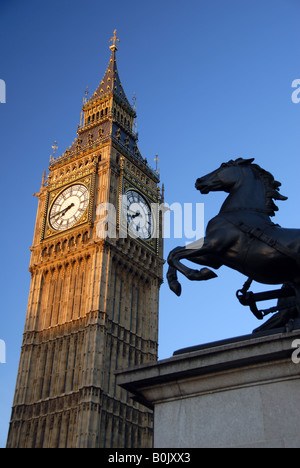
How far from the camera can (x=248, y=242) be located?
28.1 feet

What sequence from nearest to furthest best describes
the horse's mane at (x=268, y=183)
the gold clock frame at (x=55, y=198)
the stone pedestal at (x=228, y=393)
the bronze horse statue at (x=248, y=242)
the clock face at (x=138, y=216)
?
the stone pedestal at (x=228, y=393) < the bronze horse statue at (x=248, y=242) < the horse's mane at (x=268, y=183) < the gold clock frame at (x=55, y=198) < the clock face at (x=138, y=216)

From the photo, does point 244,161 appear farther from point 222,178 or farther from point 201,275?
point 201,275

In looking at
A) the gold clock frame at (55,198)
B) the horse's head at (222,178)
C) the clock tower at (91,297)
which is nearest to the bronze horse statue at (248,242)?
the horse's head at (222,178)

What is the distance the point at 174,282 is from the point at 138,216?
43.5 m

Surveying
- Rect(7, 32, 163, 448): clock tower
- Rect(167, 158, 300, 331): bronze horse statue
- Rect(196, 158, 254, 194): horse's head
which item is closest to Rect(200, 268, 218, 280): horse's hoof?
Rect(167, 158, 300, 331): bronze horse statue

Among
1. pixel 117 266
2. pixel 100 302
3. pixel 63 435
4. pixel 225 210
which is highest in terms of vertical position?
pixel 117 266

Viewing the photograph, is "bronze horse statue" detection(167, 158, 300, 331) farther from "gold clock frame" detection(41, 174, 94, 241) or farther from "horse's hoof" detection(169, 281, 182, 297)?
"gold clock frame" detection(41, 174, 94, 241)

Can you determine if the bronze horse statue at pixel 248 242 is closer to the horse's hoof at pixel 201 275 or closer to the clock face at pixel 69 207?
the horse's hoof at pixel 201 275

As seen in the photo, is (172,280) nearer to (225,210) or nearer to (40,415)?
(225,210)

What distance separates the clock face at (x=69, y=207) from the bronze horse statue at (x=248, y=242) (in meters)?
41.2

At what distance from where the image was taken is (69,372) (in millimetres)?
44938

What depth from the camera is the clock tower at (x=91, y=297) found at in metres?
43.3
